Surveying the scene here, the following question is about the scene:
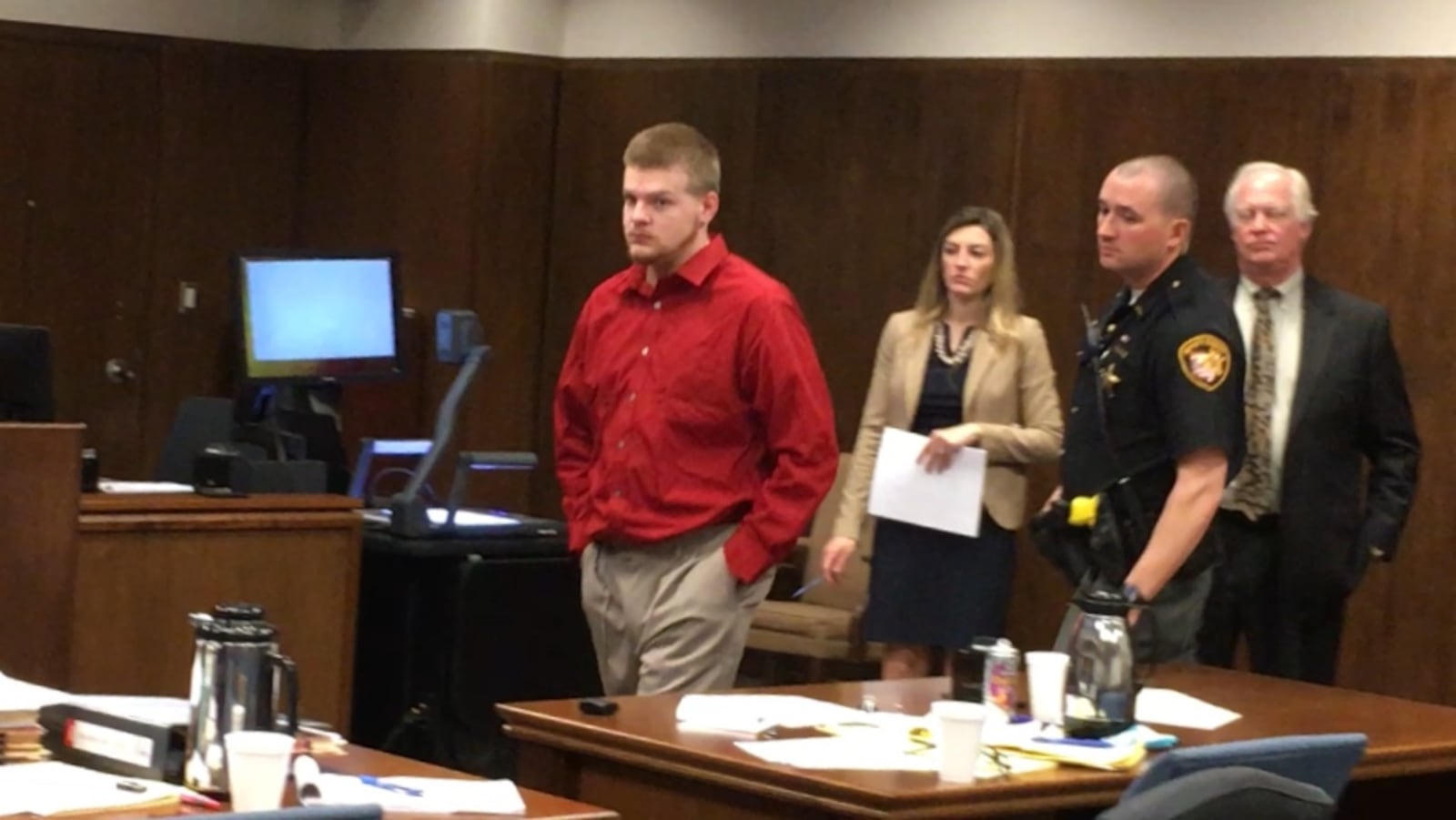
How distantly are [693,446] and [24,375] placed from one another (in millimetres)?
1669

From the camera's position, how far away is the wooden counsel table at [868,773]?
2.98 meters

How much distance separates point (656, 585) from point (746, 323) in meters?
0.51

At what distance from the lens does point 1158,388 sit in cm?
410

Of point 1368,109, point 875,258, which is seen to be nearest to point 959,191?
point 875,258

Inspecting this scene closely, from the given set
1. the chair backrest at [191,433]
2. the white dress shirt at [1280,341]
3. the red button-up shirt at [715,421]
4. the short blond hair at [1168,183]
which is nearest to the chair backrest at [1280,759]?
the short blond hair at [1168,183]

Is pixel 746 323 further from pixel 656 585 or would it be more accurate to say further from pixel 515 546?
pixel 515 546

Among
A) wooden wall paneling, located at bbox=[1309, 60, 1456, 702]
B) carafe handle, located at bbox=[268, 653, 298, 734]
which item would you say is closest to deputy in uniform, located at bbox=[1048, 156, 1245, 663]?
carafe handle, located at bbox=[268, 653, 298, 734]

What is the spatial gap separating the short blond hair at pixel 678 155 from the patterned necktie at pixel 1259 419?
1.39 meters

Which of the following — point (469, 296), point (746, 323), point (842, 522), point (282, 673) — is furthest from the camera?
point (469, 296)

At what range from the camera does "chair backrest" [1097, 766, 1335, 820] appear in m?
2.43

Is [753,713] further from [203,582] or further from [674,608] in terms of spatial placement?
[203,582]

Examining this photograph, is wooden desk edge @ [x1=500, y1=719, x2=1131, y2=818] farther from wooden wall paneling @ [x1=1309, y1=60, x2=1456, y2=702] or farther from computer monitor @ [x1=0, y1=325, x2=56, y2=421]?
wooden wall paneling @ [x1=1309, y1=60, x2=1456, y2=702]

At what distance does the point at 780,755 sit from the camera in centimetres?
312

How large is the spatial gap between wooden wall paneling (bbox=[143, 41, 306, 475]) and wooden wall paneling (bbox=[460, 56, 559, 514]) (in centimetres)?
95
